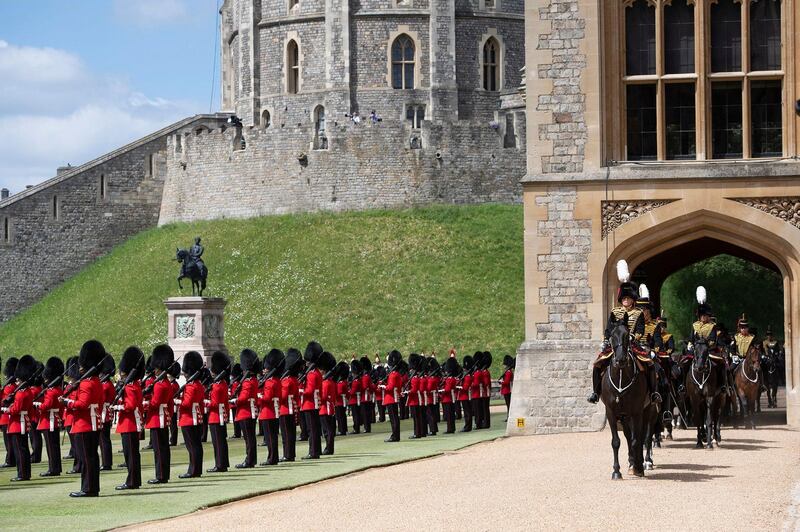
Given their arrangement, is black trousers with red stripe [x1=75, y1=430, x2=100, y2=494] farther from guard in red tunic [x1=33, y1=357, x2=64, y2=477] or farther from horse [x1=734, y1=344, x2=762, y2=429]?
horse [x1=734, y1=344, x2=762, y2=429]

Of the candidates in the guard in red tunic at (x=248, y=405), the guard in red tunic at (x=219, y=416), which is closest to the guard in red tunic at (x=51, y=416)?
the guard in red tunic at (x=219, y=416)

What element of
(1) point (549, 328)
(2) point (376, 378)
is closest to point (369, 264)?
(2) point (376, 378)

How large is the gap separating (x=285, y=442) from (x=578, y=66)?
8.92 m

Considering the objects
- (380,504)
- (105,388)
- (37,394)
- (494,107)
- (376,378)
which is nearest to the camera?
(380,504)

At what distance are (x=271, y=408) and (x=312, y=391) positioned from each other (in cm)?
105

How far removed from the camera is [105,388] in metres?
19.1

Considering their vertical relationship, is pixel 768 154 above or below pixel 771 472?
above

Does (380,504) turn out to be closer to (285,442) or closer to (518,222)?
(285,442)

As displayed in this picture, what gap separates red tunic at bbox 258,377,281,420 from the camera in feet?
74.5

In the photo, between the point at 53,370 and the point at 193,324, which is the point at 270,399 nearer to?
the point at 53,370

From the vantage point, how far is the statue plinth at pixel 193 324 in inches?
1532

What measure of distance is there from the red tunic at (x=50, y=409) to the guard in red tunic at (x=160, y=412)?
8.57 feet

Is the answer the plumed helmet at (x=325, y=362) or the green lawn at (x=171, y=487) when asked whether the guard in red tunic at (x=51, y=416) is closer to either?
the green lawn at (x=171, y=487)

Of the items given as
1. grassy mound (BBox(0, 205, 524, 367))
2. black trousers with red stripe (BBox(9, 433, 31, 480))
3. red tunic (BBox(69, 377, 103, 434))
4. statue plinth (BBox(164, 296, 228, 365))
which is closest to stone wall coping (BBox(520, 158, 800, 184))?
black trousers with red stripe (BBox(9, 433, 31, 480))
